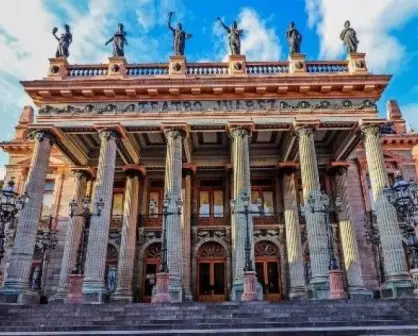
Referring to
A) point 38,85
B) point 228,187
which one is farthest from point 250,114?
point 38,85

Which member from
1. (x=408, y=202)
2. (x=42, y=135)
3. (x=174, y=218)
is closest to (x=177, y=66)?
Result: (x=42, y=135)

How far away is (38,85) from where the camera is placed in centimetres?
1773

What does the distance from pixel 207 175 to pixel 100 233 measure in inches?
319

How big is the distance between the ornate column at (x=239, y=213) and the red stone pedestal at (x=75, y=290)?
236 inches

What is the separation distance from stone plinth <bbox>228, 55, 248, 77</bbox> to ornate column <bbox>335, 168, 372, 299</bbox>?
788 cm

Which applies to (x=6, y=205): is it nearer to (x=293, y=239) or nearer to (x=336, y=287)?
(x=336, y=287)

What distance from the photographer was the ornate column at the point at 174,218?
1518 centimetres

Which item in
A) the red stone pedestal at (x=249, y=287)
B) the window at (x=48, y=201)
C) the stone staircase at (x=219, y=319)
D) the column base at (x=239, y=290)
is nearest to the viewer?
the stone staircase at (x=219, y=319)

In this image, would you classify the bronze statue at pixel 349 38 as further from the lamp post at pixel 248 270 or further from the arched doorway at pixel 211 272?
the arched doorway at pixel 211 272

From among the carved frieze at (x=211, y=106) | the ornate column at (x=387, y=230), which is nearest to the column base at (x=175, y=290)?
the carved frieze at (x=211, y=106)

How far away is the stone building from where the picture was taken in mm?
15953

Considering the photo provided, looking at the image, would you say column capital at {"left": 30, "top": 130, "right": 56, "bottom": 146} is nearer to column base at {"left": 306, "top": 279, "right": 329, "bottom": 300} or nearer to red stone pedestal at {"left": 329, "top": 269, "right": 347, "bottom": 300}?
column base at {"left": 306, "top": 279, "right": 329, "bottom": 300}

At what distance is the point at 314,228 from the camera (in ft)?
52.0

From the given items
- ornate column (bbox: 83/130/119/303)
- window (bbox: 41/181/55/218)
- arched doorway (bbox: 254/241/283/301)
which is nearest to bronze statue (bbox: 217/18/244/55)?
ornate column (bbox: 83/130/119/303)
